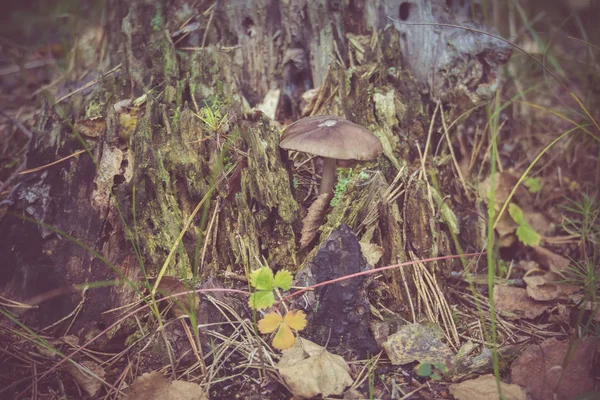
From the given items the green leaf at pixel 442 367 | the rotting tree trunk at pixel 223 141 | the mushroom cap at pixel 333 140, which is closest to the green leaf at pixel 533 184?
the rotting tree trunk at pixel 223 141

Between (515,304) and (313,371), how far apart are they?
133 centimetres

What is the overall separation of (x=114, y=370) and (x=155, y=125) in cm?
123

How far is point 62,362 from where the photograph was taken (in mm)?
1803

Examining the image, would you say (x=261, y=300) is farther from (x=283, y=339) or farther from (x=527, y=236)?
(x=527, y=236)

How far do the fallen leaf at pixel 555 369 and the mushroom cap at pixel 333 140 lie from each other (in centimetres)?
111

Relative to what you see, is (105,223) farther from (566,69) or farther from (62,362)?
(566,69)

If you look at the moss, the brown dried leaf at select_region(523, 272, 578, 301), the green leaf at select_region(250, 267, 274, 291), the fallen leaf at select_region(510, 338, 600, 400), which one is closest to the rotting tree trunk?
the moss

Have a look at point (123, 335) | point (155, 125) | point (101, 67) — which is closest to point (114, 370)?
point (123, 335)

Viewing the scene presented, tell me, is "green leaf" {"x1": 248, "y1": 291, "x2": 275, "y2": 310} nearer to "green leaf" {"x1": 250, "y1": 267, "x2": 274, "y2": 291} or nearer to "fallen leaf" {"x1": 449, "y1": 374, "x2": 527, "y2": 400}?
"green leaf" {"x1": 250, "y1": 267, "x2": 274, "y2": 291}

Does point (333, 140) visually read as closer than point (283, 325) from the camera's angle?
No

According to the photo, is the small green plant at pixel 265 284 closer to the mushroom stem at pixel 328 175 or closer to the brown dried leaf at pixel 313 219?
the brown dried leaf at pixel 313 219

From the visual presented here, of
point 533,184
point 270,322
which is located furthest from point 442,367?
point 533,184

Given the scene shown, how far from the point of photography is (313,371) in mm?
1631

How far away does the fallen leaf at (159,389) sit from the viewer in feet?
5.39
